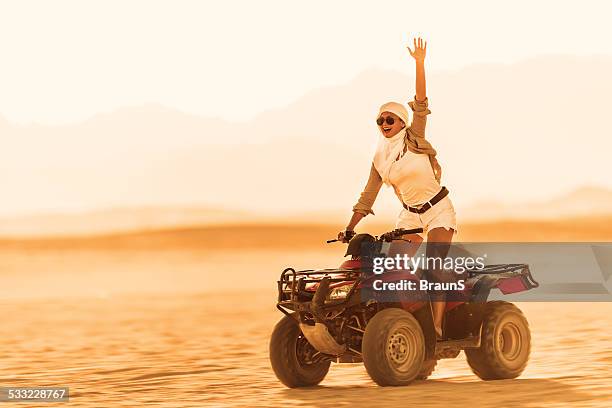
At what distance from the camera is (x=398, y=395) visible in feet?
37.3

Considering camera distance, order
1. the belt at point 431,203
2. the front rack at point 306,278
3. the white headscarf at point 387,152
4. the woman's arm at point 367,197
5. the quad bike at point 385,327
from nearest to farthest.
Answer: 1. the quad bike at point 385,327
2. the front rack at point 306,278
3. the belt at point 431,203
4. the white headscarf at point 387,152
5. the woman's arm at point 367,197

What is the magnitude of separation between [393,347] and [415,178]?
60.8 inches

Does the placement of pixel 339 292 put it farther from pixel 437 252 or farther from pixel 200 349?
pixel 200 349

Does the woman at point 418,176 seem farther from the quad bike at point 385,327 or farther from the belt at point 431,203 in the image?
the quad bike at point 385,327

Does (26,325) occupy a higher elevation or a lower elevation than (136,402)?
higher

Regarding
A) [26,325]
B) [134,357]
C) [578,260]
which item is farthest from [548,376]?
[578,260]

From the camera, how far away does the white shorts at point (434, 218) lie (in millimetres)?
11828

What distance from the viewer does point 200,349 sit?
A: 17.9 m

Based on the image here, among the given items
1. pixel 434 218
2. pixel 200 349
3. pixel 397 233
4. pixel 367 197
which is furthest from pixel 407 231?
pixel 200 349

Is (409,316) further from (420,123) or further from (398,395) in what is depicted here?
(420,123)

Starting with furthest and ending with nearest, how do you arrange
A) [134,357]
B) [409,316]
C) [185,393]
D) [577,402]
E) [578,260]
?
[578,260] < [134,357] < [185,393] < [409,316] < [577,402]

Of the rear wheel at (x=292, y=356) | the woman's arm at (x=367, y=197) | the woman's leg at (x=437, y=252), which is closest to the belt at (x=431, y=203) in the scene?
the woman's leg at (x=437, y=252)

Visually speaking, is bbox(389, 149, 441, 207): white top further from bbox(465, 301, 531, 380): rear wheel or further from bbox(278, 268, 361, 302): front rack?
bbox(465, 301, 531, 380): rear wheel

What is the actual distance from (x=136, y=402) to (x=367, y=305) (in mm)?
2270
